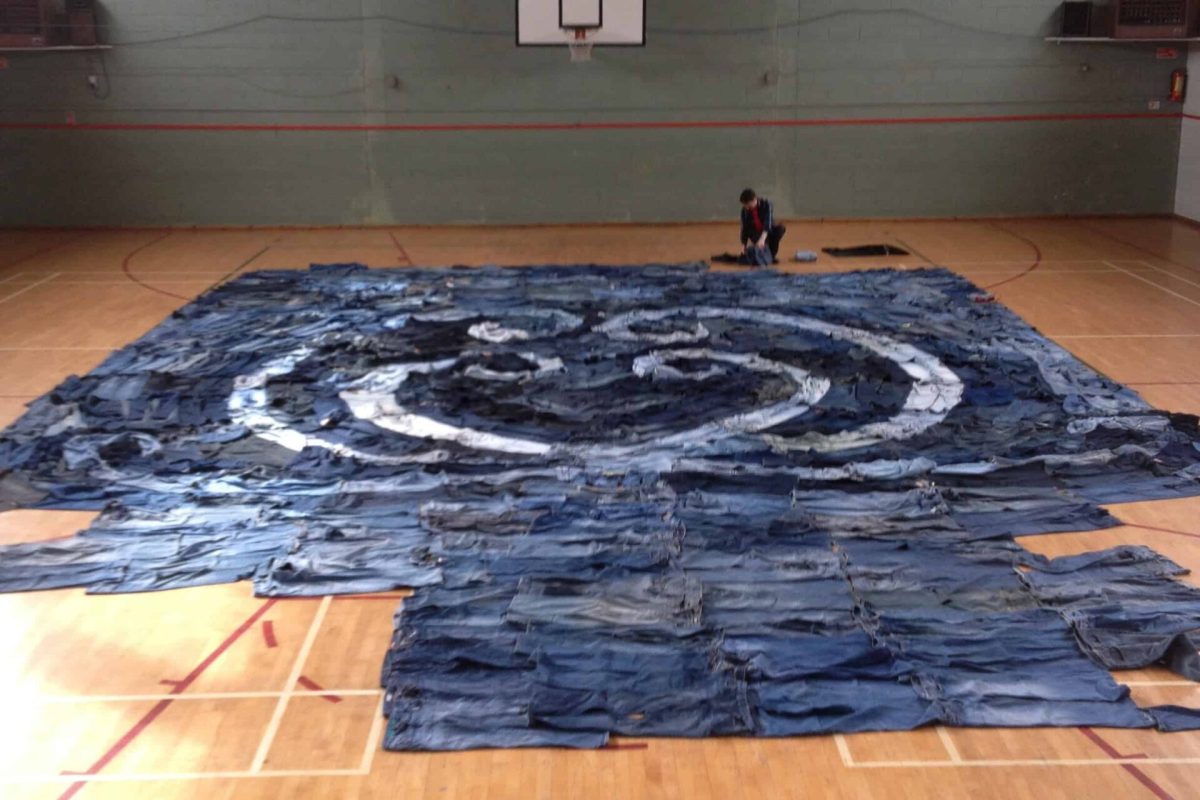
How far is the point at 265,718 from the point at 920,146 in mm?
13532

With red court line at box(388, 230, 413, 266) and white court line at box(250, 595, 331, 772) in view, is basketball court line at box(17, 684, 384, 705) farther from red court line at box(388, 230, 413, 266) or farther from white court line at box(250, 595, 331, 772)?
red court line at box(388, 230, 413, 266)

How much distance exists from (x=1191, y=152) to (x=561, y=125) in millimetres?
8266

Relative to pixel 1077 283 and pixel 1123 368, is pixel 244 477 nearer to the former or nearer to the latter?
pixel 1123 368

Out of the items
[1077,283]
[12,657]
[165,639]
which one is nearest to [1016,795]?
[165,639]

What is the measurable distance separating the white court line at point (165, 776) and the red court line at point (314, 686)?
1.74ft

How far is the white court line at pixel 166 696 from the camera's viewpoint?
221 inches

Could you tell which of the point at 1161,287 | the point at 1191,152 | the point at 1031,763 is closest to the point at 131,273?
the point at 1161,287

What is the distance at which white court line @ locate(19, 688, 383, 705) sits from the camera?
18.4ft

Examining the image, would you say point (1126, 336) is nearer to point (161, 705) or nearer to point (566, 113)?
point (566, 113)

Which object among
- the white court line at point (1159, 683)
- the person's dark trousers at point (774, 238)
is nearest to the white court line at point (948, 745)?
the white court line at point (1159, 683)

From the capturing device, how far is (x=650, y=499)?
24.8ft

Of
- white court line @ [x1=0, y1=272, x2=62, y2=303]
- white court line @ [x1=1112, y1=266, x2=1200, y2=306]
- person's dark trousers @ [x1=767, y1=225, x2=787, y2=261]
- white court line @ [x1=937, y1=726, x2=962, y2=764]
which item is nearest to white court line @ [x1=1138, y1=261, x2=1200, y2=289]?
white court line @ [x1=1112, y1=266, x2=1200, y2=306]

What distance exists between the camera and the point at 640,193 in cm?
1678

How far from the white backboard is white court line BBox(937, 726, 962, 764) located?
12174mm
